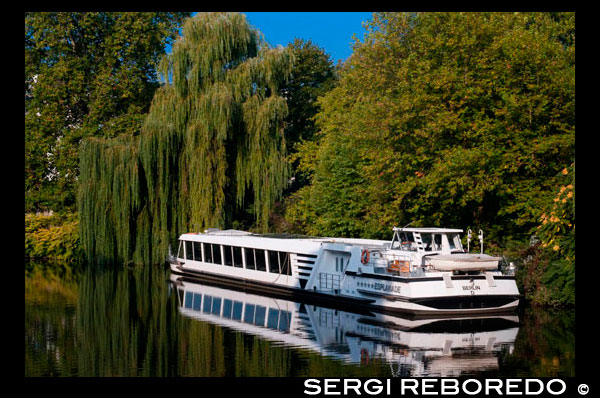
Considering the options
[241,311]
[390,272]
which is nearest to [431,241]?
[390,272]

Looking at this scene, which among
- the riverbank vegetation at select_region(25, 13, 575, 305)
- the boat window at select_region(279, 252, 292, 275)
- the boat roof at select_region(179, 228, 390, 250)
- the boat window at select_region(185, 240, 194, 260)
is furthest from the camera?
the boat window at select_region(185, 240, 194, 260)

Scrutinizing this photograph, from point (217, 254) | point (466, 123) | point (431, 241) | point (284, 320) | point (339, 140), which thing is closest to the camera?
point (284, 320)

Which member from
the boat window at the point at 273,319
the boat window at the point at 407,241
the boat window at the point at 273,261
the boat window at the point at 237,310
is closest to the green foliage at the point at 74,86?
the boat window at the point at 273,261

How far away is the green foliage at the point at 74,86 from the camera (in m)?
52.5

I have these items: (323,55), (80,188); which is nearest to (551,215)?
(80,188)

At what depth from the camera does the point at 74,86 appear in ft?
173

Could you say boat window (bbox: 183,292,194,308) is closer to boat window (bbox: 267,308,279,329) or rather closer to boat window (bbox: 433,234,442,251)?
boat window (bbox: 267,308,279,329)

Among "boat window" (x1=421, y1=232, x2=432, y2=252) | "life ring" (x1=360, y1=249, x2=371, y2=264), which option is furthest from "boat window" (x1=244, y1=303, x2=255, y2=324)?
"boat window" (x1=421, y1=232, x2=432, y2=252)

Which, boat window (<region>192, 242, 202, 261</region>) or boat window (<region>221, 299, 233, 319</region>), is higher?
boat window (<region>192, 242, 202, 261</region>)

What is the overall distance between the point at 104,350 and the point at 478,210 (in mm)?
18050

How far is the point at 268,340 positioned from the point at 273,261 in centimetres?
1195

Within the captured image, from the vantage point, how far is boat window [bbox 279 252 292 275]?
33.2 m

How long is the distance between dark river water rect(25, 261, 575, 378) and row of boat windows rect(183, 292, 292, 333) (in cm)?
4

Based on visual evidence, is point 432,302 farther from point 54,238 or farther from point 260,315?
point 54,238
